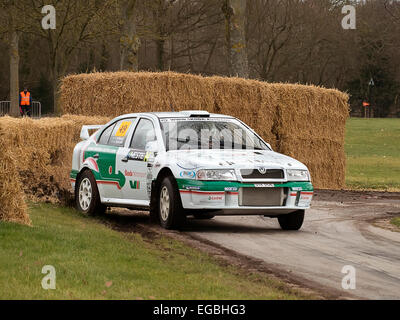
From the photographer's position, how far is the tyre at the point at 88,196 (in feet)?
42.5

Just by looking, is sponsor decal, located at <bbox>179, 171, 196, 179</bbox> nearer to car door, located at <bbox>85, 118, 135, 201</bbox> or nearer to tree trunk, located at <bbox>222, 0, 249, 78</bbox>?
car door, located at <bbox>85, 118, 135, 201</bbox>

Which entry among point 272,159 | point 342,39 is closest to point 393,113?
point 342,39

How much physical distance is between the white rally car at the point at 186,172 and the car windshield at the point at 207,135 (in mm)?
14

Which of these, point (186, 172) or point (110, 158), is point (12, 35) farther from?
point (186, 172)

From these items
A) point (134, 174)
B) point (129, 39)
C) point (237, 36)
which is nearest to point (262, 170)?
point (134, 174)

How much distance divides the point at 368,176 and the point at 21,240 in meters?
19.9

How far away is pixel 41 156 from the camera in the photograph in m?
14.9

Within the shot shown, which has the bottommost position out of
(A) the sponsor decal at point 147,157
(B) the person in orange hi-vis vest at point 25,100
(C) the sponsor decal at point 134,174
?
(C) the sponsor decal at point 134,174

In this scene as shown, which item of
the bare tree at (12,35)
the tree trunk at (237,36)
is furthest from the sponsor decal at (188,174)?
the bare tree at (12,35)

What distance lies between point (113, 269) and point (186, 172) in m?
3.44

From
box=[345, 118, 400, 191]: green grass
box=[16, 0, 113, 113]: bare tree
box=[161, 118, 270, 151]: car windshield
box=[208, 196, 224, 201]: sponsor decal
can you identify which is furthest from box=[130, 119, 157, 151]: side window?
box=[16, 0, 113, 113]: bare tree

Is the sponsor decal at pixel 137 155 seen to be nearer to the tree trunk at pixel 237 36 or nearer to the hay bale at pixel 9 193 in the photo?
the hay bale at pixel 9 193

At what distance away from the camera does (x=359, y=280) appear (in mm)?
7875
